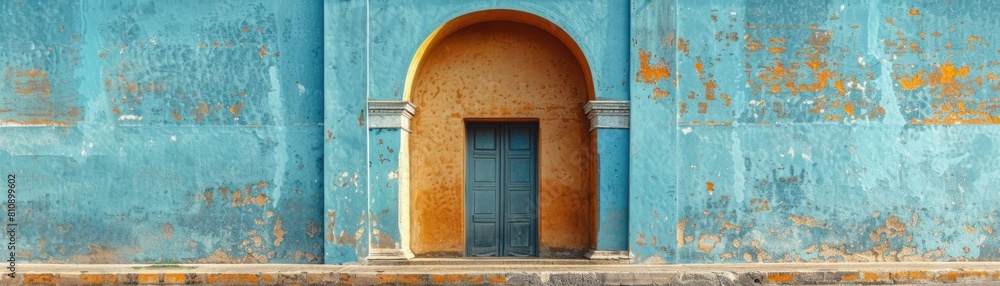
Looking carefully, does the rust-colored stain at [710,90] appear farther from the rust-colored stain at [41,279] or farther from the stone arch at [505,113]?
the rust-colored stain at [41,279]

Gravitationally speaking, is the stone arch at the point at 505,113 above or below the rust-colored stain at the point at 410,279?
above

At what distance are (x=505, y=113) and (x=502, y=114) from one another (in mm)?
30

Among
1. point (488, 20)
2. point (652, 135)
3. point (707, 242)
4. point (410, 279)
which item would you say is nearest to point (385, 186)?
point (410, 279)

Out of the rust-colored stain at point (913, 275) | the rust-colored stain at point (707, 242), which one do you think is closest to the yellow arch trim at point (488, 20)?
the rust-colored stain at point (707, 242)

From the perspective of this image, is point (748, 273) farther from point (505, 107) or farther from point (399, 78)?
point (399, 78)

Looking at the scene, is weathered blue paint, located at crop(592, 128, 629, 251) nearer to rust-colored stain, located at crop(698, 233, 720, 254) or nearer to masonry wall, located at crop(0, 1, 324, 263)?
rust-colored stain, located at crop(698, 233, 720, 254)

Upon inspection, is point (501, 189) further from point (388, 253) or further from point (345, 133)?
point (345, 133)

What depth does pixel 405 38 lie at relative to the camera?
811 cm

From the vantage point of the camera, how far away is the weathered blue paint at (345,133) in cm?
804

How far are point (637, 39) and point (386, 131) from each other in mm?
2400

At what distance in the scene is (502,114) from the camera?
→ 870cm

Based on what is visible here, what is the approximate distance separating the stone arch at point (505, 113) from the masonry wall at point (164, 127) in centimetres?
109

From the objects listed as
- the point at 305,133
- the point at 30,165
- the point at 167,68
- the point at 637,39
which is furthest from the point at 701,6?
the point at 30,165

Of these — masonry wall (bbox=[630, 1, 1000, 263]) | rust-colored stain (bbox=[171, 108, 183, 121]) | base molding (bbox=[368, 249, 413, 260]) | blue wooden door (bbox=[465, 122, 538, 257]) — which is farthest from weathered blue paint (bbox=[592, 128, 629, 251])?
rust-colored stain (bbox=[171, 108, 183, 121])
